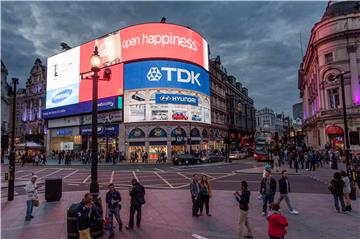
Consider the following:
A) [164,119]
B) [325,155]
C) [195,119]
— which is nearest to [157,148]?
[164,119]

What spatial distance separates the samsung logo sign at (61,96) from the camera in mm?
59781

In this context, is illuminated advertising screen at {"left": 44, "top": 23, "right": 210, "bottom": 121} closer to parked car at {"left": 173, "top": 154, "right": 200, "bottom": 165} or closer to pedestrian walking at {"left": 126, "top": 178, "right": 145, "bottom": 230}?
parked car at {"left": 173, "top": 154, "right": 200, "bottom": 165}

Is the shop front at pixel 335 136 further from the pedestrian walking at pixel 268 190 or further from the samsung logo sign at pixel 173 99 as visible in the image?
the pedestrian walking at pixel 268 190

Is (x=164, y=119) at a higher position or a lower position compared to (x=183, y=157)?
higher

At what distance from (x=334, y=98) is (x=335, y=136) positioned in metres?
5.59

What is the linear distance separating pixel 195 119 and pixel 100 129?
19.1 m

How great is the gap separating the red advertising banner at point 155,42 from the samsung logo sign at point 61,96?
17.5m

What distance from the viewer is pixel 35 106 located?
75938mm

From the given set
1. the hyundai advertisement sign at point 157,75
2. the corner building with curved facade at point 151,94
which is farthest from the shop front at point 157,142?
the hyundai advertisement sign at point 157,75

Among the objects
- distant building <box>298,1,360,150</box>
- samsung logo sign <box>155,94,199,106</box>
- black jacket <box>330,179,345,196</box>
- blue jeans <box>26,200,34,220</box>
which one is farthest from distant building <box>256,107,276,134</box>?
blue jeans <box>26,200,34,220</box>

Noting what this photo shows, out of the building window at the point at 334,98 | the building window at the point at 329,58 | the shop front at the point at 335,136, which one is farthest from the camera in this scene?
the building window at the point at 329,58

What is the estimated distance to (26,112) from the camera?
78875 mm

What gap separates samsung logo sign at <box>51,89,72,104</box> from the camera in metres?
59.8

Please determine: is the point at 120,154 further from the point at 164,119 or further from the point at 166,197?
the point at 166,197
